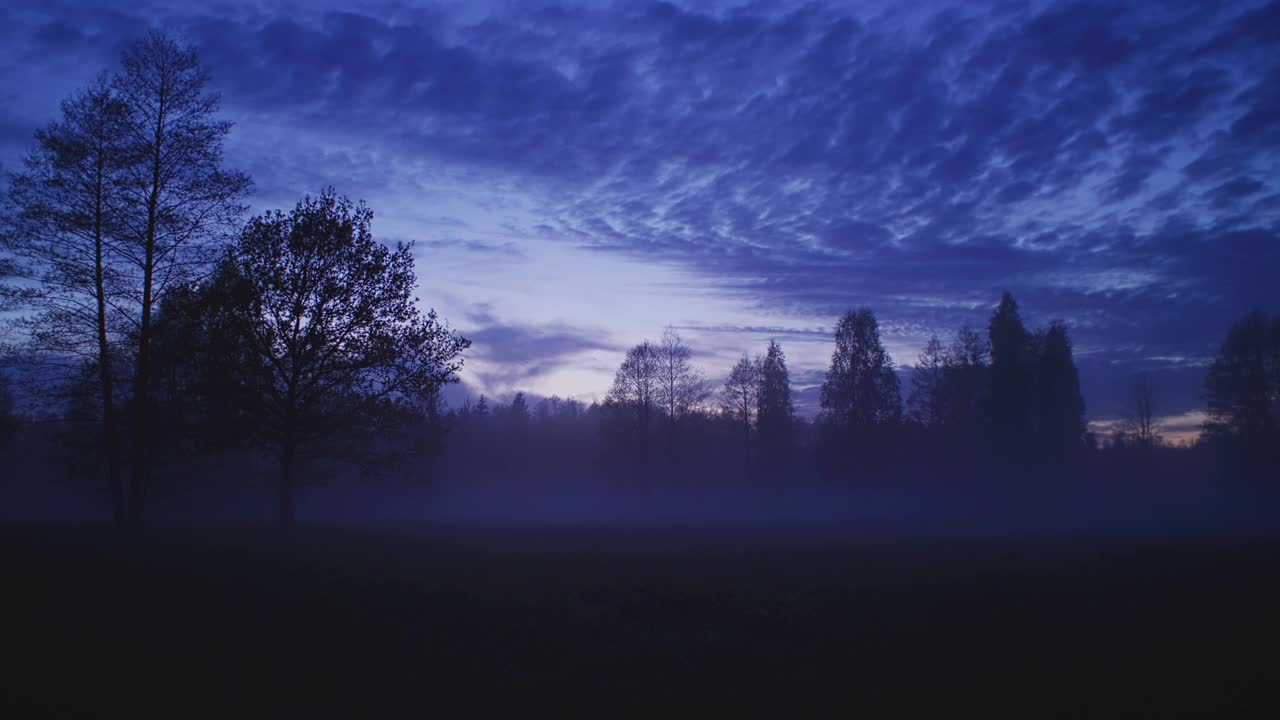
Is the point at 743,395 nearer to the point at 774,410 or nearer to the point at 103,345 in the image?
the point at 774,410

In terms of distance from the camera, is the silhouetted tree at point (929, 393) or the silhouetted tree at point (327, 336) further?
the silhouetted tree at point (929, 393)

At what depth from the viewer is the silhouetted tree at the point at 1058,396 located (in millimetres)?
49844

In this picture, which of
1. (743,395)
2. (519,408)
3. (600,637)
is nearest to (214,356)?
(600,637)

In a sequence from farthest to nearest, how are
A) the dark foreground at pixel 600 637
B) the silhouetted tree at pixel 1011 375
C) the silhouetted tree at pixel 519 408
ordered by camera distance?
the silhouetted tree at pixel 519 408 → the silhouetted tree at pixel 1011 375 → the dark foreground at pixel 600 637

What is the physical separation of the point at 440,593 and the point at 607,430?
47405 mm

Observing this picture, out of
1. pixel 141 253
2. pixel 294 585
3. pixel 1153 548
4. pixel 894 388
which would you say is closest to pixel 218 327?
pixel 141 253

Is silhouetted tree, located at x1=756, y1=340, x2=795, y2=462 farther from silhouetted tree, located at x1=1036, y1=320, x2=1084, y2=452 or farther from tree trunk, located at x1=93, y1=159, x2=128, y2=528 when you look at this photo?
tree trunk, located at x1=93, y1=159, x2=128, y2=528

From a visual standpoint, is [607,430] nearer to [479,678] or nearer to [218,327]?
[218,327]

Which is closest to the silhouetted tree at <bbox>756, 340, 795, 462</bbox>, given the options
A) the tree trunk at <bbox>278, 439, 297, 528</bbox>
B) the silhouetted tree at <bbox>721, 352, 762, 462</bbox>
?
the silhouetted tree at <bbox>721, 352, 762, 462</bbox>

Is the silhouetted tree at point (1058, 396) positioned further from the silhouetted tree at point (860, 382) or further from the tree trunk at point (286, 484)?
the tree trunk at point (286, 484)

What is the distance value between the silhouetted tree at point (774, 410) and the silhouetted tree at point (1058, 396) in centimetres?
2005

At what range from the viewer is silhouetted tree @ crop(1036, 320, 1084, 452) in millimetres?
49844

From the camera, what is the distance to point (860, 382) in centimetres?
5456

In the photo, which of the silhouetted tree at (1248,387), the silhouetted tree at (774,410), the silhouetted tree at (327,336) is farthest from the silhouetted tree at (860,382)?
the silhouetted tree at (327,336)
